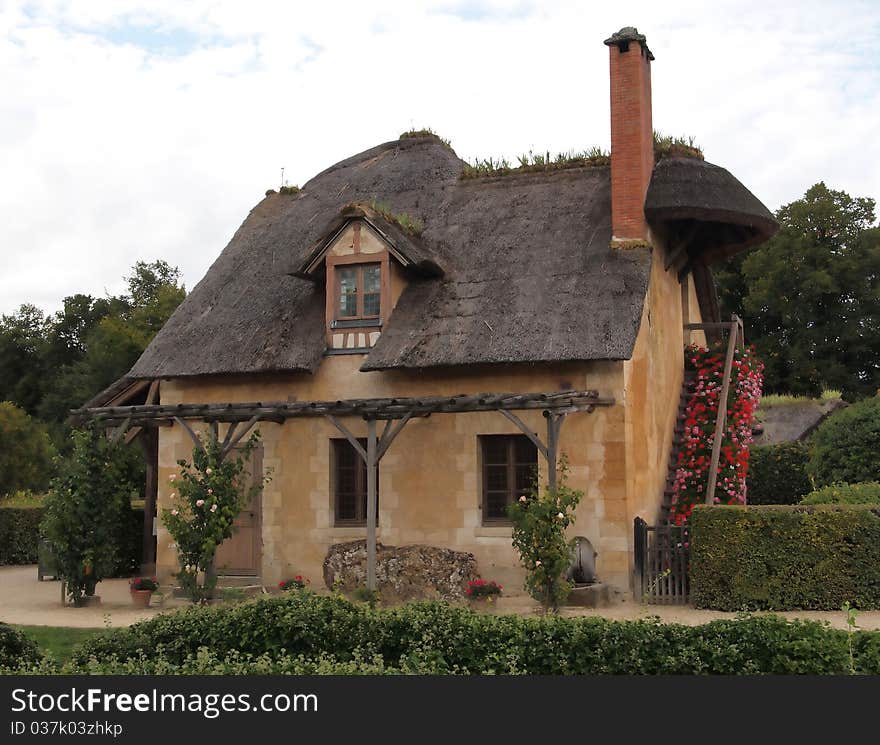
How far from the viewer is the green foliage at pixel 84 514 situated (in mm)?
15383

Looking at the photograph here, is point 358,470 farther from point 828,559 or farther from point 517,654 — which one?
point 517,654

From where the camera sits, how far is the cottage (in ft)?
49.1

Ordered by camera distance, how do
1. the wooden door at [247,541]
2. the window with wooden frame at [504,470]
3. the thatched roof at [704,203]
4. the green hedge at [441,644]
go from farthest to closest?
the wooden door at [247,541], the thatched roof at [704,203], the window with wooden frame at [504,470], the green hedge at [441,644]

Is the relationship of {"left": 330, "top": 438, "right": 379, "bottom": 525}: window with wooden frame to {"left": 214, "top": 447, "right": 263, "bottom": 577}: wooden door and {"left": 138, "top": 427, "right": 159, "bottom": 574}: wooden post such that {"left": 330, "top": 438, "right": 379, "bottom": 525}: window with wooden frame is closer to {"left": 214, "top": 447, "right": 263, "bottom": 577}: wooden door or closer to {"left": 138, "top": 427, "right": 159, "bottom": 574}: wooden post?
{"left": 214, "top": 447, "right": 263, "bottom": 577}: wooden door

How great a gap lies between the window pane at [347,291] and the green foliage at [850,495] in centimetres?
752

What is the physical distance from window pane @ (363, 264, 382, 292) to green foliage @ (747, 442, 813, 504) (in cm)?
1092

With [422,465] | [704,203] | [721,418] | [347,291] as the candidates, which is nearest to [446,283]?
[347,291]

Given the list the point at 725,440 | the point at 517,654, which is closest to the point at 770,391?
the point at 725,440

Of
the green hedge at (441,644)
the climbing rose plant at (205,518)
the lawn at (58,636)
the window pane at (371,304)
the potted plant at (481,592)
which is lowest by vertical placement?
the lawn at (58,636)

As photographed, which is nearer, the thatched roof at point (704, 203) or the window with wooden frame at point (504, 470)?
the window with wooden frame at point (504, 470)

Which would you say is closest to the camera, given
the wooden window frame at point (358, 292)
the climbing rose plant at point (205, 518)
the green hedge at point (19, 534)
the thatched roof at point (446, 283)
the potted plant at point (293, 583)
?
the climbing rose plant at point (205, 518)

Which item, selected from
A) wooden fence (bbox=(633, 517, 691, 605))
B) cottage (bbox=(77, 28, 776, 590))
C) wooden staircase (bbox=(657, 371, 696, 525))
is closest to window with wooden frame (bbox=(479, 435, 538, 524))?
cottage (bbox=(77, 28, 776, 590))

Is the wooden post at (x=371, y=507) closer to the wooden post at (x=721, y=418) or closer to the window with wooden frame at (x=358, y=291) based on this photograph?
the window with wooden frame at (x=358, y=291)

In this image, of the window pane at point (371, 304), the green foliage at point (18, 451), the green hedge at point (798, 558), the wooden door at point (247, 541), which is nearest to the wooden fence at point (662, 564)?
the green hedge at point (798, 558)
